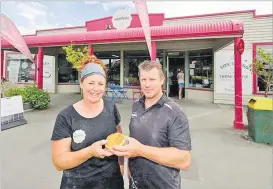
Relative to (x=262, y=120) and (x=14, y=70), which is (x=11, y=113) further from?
(x=14, y=70)

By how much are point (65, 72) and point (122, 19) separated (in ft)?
19.2

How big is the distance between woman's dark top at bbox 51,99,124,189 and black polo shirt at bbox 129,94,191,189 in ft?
0.63

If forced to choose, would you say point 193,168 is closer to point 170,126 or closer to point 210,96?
point 170,126

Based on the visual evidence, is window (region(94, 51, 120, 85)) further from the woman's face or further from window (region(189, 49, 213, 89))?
the woman's face

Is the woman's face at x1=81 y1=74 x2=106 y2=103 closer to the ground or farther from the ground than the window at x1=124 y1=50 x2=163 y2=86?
closer to the ground

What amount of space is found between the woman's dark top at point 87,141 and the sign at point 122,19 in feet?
34.8

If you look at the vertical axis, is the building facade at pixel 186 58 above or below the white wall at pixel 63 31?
below

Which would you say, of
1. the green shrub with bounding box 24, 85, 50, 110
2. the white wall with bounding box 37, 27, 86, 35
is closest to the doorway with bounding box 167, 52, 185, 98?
the white wall with bounding box 37, 27, 86, 35

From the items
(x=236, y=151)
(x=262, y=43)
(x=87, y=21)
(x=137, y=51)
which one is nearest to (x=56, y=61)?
(x=87, y=21)

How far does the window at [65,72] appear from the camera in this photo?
48.7 feet

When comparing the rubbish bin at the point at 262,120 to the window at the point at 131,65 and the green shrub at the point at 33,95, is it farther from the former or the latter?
the window at the point at 131,65

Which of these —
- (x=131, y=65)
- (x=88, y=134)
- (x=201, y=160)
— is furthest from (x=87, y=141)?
(x=131, y=65)

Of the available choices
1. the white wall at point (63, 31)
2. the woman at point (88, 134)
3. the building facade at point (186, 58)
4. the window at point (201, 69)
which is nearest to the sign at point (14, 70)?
the building facade at point (186, 58)

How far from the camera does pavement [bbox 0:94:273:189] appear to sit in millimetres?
3287
